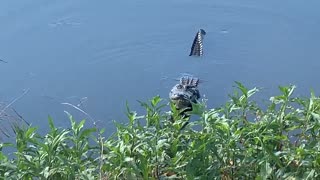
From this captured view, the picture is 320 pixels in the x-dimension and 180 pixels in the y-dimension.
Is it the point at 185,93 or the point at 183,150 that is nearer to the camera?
the point at 183,150

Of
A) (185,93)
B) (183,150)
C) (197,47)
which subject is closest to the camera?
(183,150)

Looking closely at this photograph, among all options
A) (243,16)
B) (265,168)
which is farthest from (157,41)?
(265,168)

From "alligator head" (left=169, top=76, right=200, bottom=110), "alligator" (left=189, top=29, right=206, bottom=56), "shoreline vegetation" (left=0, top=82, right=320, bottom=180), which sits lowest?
"alligator head" (left=169, top=76, right=200, bottom=110)

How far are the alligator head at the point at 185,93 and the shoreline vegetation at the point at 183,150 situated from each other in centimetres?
175

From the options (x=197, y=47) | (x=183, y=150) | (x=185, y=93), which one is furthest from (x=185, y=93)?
(x=183, y=150)

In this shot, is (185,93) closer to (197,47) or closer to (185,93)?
(185,93)

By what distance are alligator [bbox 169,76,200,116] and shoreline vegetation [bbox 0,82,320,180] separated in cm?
175

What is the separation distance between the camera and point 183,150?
290cm

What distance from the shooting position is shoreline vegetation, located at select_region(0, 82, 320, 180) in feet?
9.03

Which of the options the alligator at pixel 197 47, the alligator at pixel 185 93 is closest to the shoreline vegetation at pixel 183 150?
the alligator at pixel 185 93

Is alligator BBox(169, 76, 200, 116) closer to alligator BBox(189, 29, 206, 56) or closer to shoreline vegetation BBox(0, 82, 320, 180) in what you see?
alligator BBox(189, 29, 206, 56)

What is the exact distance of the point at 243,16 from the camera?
6.28m

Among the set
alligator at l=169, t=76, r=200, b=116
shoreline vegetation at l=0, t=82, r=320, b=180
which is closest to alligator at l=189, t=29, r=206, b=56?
alligator at l=169, t=76, r=200, b=116

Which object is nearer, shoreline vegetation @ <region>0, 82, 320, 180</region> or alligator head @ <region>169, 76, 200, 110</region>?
shoreline vegetation @ <region>0, 82, 320, 180</region>
